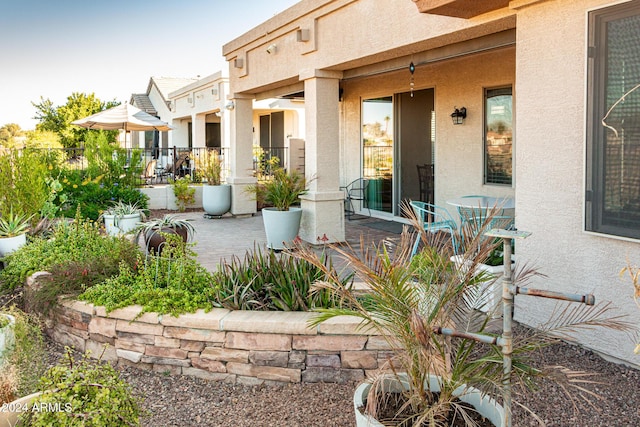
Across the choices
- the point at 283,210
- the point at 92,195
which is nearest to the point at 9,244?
the point at 92,195

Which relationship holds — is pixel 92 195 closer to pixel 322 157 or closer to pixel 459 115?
pixel 322 157

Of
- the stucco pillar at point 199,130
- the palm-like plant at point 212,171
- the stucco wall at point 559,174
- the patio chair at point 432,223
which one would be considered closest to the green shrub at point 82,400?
the patio chair at point 432,223

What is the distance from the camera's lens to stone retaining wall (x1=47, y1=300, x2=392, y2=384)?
13.9ft

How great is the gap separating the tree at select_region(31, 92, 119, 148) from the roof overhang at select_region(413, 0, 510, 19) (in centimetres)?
3155

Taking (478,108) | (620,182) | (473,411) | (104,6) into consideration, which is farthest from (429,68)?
(104,6)

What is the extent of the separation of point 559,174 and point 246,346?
2871mm

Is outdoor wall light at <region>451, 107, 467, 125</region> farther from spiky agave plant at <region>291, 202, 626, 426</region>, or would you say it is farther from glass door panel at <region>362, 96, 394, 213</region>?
spiky agave plant at <region>291, 202, 626, 426</region>

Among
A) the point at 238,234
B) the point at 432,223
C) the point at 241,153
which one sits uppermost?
the point at 241,153

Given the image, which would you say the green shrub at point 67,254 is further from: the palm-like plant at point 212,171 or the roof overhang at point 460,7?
the palm-like plant at point 212,171

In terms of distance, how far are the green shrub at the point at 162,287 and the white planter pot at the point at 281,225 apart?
313 centimetres

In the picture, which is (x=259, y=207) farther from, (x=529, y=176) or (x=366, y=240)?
(x=529, y=176)

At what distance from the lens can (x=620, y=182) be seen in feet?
13.7

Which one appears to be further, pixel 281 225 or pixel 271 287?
pixel 281 225

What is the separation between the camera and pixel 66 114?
111ft
